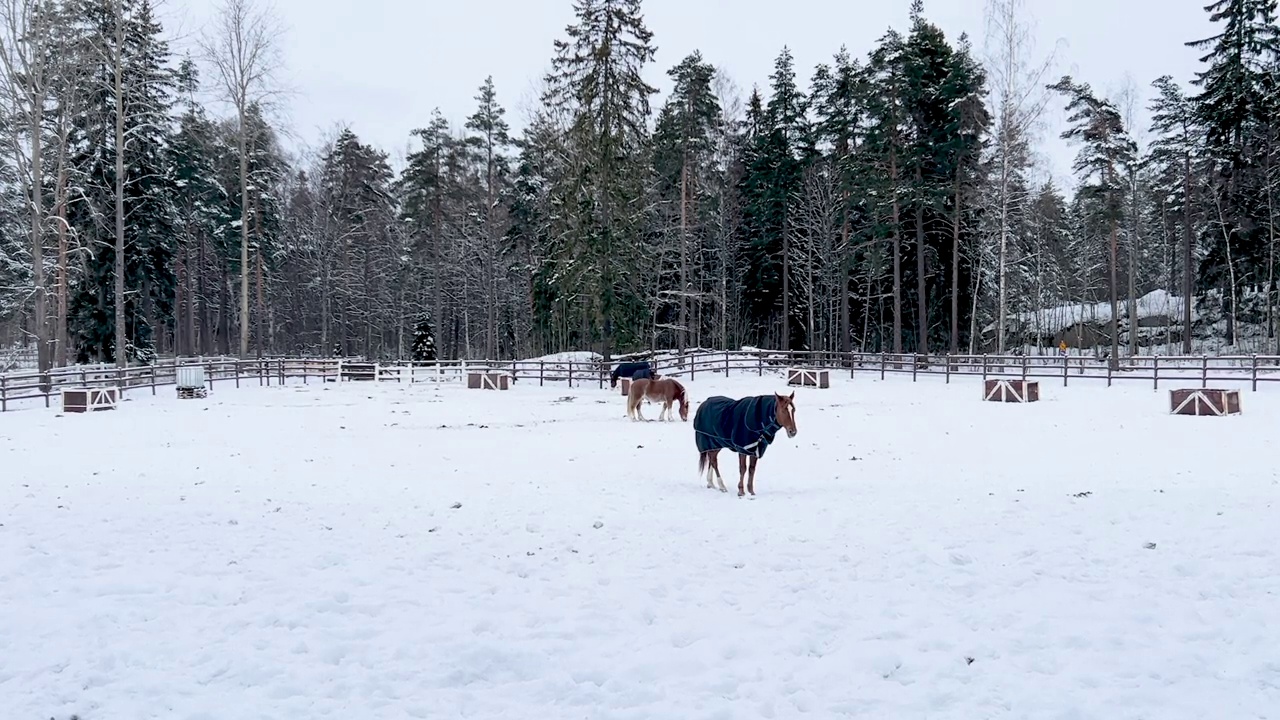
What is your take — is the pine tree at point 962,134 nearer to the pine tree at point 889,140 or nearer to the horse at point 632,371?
the pine tree at point 889,140

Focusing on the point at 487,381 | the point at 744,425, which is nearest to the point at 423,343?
the point at 487,381

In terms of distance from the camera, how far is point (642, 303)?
3130cm

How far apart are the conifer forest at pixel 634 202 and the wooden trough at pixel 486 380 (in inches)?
181

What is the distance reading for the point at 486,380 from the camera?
2759 cm

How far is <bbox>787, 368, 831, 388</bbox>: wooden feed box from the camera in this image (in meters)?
26.6

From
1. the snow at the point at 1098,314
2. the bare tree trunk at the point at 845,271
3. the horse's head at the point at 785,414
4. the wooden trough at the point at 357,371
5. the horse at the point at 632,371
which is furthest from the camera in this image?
the snow at the point at 1098,314

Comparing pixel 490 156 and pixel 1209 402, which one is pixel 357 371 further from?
pixel 1209 402

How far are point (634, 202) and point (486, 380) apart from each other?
9414mm

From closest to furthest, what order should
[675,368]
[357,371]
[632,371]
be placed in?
[632,371] → [675,368] → [357,371]

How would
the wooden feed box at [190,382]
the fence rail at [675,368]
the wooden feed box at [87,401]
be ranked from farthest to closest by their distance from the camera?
the fence rail at [675,368] → the wooden feed box at [190,382] → the wooden feed box at [87,401]

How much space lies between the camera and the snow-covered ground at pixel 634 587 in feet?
15.0

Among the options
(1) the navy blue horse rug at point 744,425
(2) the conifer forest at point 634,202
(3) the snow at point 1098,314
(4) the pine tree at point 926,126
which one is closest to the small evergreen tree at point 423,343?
(2) the conifer forest at point 634,202

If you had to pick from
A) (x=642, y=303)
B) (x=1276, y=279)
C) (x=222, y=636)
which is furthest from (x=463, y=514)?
(x=1276, y=279)

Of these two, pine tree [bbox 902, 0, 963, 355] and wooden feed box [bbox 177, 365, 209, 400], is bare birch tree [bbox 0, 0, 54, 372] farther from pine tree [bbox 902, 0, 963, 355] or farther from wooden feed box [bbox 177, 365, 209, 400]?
pine tree [bbox 902, 0, 963, 355]
